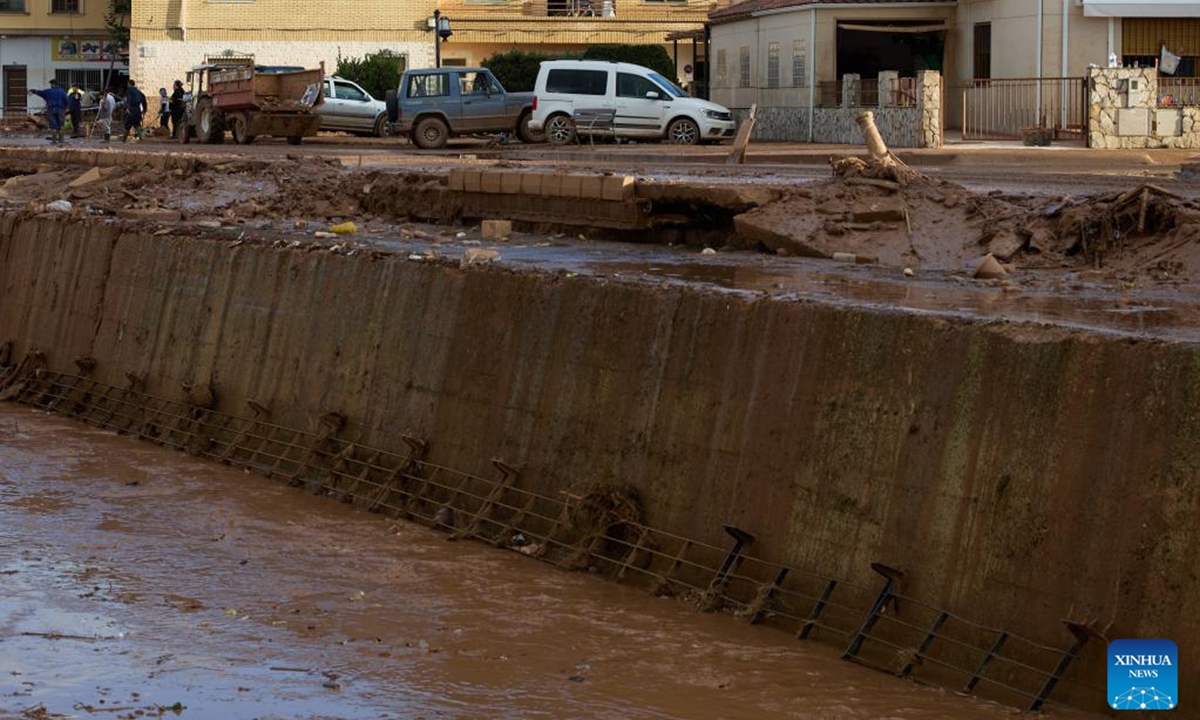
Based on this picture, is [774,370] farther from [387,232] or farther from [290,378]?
[387,232]

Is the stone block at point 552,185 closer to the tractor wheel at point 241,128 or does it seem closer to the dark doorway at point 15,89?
the tractor wheel at point 241,128

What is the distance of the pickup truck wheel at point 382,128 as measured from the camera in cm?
3631

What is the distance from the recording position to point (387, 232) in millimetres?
15641

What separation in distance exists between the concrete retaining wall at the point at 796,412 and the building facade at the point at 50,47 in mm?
44860

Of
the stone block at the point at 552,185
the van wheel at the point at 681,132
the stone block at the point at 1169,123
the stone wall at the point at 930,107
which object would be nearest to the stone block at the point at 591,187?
the stone block at the point at 552,185

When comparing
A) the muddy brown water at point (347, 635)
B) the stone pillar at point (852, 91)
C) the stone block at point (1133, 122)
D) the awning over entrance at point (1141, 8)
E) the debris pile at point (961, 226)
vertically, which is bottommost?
the muddy brown water at point (347, 635)

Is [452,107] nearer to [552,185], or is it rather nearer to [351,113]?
[351,113]

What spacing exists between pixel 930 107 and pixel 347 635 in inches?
826

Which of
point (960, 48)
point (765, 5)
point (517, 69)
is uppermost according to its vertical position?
point (517, 69)

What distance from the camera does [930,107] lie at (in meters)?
27.6

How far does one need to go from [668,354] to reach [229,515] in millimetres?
3323

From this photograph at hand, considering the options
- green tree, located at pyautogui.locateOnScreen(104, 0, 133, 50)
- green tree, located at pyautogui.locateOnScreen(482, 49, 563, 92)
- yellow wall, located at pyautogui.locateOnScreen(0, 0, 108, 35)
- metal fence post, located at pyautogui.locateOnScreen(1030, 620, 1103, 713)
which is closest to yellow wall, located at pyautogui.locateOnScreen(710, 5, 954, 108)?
green tree, located at pyautogui.locateOnScreen(482, 49, 563, 92)

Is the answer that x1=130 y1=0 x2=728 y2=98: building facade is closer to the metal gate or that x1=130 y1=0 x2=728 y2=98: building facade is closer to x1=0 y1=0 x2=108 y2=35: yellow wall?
x1=0 y1=0 x2=108 y2=35: yellow wall

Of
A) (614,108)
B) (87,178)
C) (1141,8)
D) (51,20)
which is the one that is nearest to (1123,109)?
(1141,8)
